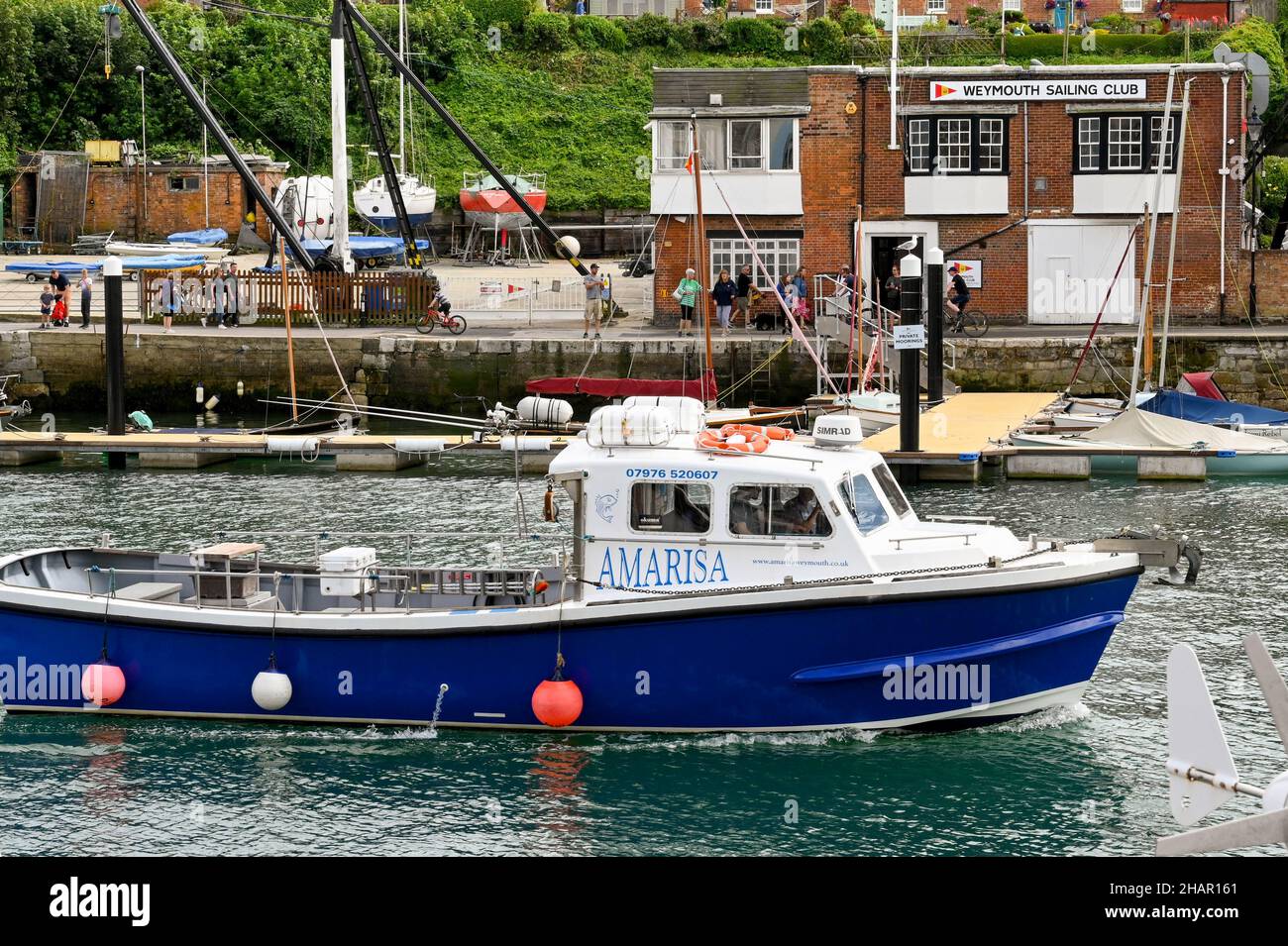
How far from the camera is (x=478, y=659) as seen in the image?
14.4 m

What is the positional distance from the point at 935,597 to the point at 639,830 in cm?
278

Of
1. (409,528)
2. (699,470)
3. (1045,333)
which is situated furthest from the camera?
(1045,333)

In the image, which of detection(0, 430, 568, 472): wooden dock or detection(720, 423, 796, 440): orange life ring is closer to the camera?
detection(720, 423, 796, 440): orange life ring

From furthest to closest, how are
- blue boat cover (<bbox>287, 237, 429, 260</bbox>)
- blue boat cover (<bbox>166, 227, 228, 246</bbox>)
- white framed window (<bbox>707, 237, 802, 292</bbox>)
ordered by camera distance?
blue boat cover (<bbox>166, 227, 228, 246</bbox>) < blue boat cover (<bbox>287, 237, 429, 260</bbox>) < white framed window (<bbox>707, 237, 802, 292</bbox>)

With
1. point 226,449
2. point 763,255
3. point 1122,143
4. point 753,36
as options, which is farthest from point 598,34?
point 226,449

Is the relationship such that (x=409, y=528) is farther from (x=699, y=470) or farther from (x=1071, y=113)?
(x=1071, y=113)

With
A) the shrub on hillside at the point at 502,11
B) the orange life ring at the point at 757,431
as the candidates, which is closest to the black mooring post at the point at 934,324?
the orange life ring at the point at 757,431

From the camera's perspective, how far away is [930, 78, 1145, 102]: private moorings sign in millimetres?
35906

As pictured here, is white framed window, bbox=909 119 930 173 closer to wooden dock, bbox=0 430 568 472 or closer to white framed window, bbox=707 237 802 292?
white framed window, bbox=707 237 802 292

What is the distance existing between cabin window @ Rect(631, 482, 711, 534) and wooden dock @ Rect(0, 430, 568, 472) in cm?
1403

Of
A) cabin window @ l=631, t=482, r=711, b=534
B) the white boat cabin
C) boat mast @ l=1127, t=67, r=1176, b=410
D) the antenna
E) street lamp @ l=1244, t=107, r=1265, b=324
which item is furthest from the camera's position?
street lamp @ l=1244, t=107, r=1265, b=324

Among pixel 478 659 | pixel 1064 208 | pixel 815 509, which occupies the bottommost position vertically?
pixel 478 659

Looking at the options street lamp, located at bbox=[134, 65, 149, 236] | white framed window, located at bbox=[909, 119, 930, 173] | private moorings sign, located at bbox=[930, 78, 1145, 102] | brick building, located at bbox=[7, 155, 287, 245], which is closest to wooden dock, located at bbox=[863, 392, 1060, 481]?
white framed window, located at bbox=[909, 119, 930, 173]
